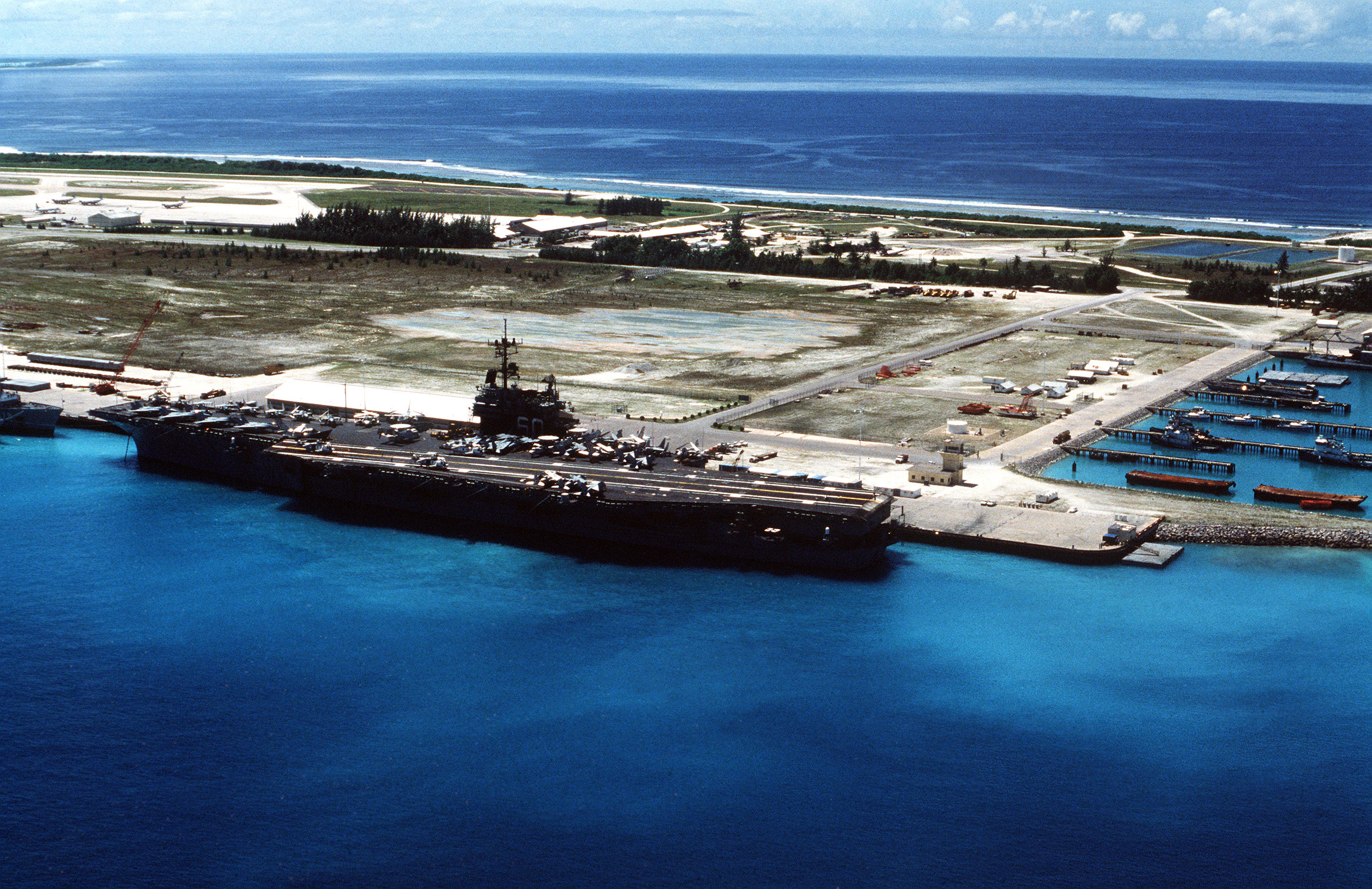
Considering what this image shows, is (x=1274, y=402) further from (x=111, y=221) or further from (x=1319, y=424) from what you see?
(x=111, y=221)

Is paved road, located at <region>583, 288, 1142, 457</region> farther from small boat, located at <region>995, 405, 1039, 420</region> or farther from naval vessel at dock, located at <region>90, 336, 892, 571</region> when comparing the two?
small boat, located at <region>995, 405, 1039, 420</region>


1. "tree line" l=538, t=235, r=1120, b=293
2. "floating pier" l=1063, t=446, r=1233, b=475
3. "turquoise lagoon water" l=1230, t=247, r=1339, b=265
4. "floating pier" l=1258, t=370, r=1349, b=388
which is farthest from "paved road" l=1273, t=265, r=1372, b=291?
"floating pier" l=1063, t=446, r=1233, b=475

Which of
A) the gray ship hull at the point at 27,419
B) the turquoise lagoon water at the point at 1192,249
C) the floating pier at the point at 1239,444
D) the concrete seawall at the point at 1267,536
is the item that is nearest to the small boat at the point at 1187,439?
the floating pier at the point at 1239,444

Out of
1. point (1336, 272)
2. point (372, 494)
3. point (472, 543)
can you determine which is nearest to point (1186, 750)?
point (472, 543)

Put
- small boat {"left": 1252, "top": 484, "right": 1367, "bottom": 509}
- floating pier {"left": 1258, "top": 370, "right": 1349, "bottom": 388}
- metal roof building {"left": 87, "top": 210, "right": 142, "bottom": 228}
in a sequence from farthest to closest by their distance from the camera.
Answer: metal roof building {"left": 87, "top": 210, "right": 142, "bottom": 228}, floating pier {"left": 1258, "top": 370, "right": 1349, "bottom": 388}, small boat {"left": 1252, "top": 484, "right": 1367, "bottom": 509}

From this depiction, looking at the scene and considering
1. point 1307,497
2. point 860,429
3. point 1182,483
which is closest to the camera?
point 1307,497

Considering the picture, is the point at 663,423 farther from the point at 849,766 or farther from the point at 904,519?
the point at 849,766

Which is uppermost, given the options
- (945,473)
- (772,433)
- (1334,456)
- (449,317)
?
(449,317)

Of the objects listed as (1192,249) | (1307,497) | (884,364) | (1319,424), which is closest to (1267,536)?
(1307,497)
